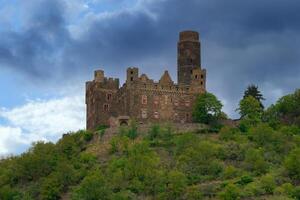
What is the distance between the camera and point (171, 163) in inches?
5310

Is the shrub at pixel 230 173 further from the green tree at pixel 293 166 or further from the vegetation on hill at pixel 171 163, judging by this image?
the green tree at pixel 293 166

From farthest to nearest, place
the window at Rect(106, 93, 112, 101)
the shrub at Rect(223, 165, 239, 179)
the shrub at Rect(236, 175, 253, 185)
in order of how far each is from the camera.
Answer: the window at Rect(106, 93, 112, 101), the shrub at Rect(223, 165, 239, 179), the shrub at Rect(236, 175, 253, 185)

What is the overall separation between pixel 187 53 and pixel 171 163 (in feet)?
67.0

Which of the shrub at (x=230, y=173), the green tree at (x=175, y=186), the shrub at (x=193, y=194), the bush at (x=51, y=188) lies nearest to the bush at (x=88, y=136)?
the bush at (x=51, y=188)

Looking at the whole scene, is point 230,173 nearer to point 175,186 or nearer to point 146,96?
point 175,186

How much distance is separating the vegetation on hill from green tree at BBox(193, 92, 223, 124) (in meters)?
2.40

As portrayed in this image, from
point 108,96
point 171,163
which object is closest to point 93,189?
point 171,163

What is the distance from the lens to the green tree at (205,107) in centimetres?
14400

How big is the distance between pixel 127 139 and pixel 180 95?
34.6 feet

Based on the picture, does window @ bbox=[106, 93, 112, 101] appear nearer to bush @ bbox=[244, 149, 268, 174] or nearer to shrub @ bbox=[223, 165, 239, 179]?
bush @ bbox=[244, 149, 268, 174]

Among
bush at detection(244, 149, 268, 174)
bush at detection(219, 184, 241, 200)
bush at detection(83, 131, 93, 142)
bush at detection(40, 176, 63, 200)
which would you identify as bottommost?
bush at detection(219, 184, 241, 200)

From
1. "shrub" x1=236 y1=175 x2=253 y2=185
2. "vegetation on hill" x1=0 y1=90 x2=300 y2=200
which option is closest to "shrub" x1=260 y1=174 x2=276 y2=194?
"vegetation on hill" x1=0 y1=90 x2=300 y2=200

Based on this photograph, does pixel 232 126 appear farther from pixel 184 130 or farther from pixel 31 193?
pixel 31 193

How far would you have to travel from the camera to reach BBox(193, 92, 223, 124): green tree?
144m
